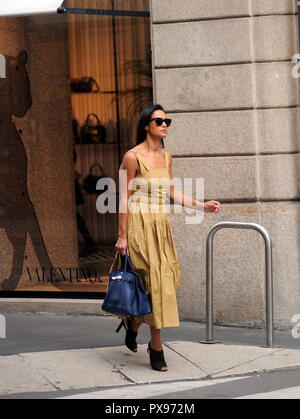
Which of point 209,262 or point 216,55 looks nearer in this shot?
point 209,262

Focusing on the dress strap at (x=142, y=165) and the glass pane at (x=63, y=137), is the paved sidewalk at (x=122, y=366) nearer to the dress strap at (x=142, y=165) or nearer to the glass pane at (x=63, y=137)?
the dress strap at (x=142, y=165)

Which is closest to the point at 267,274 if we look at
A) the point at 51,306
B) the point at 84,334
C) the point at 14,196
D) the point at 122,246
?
the point at 122,246

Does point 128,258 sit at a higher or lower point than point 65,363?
higher

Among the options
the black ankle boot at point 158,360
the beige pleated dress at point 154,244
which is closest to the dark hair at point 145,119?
the beige pleated dress at point 154,244

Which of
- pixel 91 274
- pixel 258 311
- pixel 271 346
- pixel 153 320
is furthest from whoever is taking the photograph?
pixel 91 274

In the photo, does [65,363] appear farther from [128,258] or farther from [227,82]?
[227,82]

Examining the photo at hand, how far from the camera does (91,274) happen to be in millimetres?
11594

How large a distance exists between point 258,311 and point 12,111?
3.48 metres

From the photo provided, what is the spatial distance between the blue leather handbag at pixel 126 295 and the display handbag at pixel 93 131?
3.40 m

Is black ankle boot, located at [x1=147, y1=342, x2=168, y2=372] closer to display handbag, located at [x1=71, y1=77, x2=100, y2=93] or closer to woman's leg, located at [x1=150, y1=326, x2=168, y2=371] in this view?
woman's leg, located at [x1=150, y1=326, x2=168, y2=371]

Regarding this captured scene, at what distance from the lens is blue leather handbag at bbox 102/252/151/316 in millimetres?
8203

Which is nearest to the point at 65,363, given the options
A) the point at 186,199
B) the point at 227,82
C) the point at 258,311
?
the point at 186,199

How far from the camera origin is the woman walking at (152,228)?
8.40 metres

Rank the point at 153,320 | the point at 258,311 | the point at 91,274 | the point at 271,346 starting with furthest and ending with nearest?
the point at 91,274, the point at 258,311, the point at 271,346, the point at 153,320
